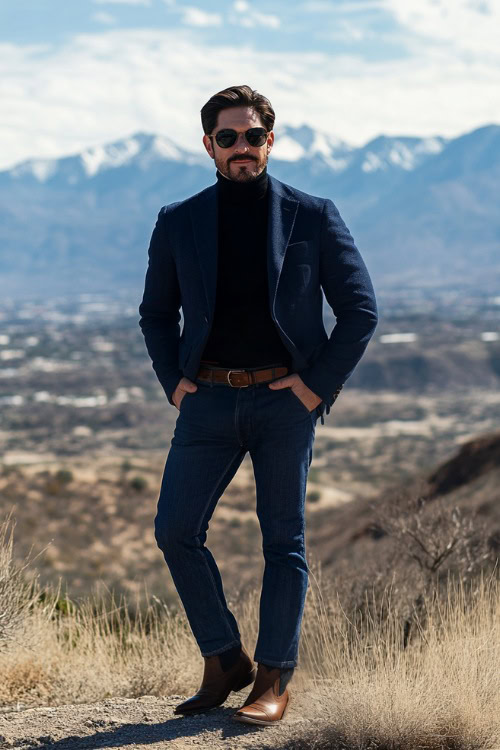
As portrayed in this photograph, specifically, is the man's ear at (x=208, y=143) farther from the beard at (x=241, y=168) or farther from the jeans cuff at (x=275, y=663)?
the jeans cuff at (x=275, y=663)

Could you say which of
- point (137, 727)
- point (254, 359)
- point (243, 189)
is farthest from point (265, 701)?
point (243, 189)

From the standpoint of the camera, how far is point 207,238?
3.76m

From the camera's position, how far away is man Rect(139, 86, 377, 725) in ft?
12.4

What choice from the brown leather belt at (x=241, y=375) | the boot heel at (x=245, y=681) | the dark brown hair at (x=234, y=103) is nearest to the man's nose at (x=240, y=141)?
the dark brown hair at (x=234, y=103)

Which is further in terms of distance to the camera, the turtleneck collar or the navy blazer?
the turtleneck collar

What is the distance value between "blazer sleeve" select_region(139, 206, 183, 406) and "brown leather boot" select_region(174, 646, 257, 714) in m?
1.04

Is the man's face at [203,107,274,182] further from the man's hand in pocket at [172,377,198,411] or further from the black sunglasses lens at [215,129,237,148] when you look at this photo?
the man's hand in pocket at [172,377,198,411]

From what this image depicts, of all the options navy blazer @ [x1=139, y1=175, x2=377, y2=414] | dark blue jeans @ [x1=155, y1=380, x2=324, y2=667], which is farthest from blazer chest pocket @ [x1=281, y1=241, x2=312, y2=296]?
dark blue jeans @ [x1=155, y1=380, x2=324, y2=667]

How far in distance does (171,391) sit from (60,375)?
97128 millimetres

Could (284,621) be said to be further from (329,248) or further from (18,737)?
(329,248)

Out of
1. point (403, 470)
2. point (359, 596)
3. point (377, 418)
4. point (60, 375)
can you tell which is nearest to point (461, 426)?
point (377, 418)

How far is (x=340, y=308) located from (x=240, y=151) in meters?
0.69

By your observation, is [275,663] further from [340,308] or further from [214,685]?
[340,308]

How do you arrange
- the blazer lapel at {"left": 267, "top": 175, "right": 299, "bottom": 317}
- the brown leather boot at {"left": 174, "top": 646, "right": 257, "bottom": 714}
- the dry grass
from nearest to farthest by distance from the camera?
1. the dry grass
2. the blazer lapel at {"left": 267, "top": 175, "right": 299, "bottom": 317}
3. the brown leather boot at {"left": 174, "top": 646, "right": 257, "bottom": 714}
